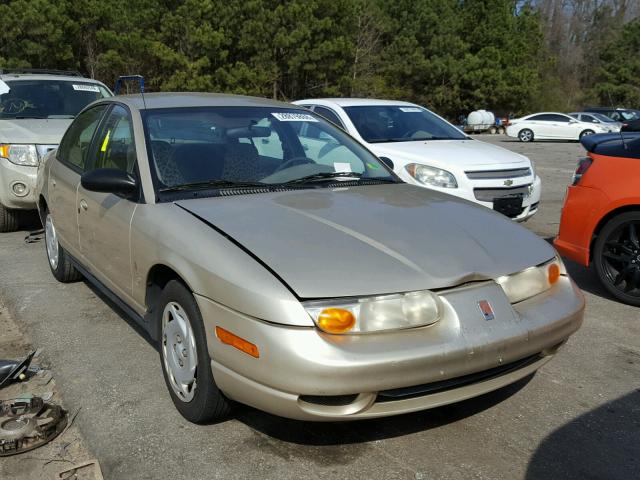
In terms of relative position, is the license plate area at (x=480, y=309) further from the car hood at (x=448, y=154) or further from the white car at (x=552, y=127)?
the white car at (x=552, y=127)

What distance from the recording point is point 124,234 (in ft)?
11.3

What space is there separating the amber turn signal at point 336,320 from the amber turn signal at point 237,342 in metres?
0.28

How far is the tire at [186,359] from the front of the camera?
9.07 feet

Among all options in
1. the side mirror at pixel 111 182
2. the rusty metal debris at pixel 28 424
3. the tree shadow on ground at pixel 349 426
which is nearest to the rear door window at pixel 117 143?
the side mirror at pixel 111 182

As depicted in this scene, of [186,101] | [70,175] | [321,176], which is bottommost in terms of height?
[70,175]

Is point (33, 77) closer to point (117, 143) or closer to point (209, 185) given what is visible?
point (117, 143)

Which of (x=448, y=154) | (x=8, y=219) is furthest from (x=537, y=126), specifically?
(x=8, y=219)

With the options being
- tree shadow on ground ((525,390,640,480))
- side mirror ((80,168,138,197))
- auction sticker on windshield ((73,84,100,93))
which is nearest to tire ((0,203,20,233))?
auction sticker on windshield ((73,84,100,93))

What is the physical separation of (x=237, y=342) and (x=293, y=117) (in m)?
2.08

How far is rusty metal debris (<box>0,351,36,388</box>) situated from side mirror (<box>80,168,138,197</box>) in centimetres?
105

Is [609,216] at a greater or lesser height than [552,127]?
greater

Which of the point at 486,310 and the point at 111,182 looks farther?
the point at 111,182

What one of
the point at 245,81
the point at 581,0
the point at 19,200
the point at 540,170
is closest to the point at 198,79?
the point at 245,81

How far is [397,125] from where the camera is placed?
25.4 feet
